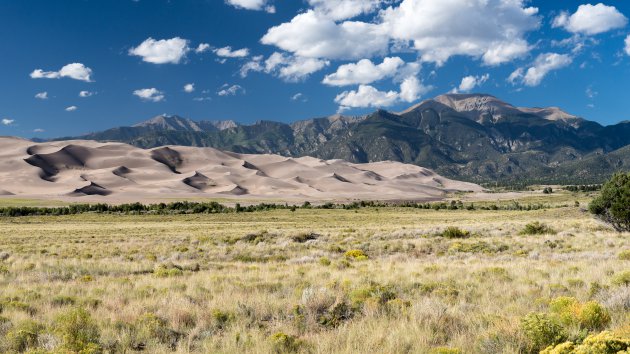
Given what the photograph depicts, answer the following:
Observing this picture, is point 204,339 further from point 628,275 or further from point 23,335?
point 628,275

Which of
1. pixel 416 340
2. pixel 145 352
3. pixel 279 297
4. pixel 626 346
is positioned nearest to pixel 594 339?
pixel 626 346

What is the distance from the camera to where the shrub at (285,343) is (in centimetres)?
746

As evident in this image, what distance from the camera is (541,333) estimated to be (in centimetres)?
689

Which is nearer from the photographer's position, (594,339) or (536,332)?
(594,339)

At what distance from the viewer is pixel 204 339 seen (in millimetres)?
8242

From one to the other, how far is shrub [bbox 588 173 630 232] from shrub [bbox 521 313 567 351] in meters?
33.4

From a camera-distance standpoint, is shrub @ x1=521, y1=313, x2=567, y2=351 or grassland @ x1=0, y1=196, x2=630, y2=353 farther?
grassland @ x1=0, y1=196, x2=630, y2=353

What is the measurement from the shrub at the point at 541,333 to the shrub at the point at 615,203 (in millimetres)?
33401

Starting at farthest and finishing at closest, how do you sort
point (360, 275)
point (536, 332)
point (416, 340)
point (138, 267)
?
1. point (138, 267)
2. point (360, 275)
3. point (416, 340)
4. point (536, 332)

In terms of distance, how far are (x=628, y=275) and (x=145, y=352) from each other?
488 inches

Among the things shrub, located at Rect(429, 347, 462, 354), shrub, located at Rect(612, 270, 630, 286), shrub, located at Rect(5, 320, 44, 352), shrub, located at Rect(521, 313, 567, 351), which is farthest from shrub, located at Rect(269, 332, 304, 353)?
shrub, located at Rect(612, 270, 630, 286)

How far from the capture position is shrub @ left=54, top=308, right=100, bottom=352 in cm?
759

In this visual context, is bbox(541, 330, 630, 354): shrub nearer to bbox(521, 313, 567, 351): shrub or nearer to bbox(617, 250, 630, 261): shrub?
bbox(521, 313, 567, 351): shrub

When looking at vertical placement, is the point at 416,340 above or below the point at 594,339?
Result: below
